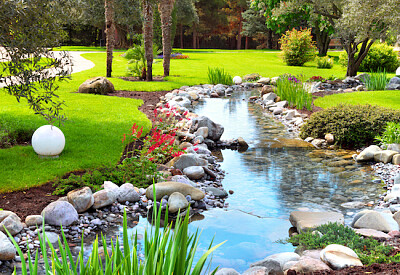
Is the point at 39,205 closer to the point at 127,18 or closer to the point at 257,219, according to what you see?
the point at 257,219

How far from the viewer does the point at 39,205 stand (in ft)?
17.9

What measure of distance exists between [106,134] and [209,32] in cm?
4656

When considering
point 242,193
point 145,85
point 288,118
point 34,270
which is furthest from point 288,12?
point 34,270

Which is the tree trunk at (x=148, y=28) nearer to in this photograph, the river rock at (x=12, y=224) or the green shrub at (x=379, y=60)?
the river rock at (x=12, y=224)

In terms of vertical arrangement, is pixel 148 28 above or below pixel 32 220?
above

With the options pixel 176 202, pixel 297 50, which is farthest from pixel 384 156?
pixel 297 50

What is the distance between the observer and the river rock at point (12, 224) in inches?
181

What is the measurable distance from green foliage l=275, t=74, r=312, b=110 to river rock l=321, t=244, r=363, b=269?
9.39 metres

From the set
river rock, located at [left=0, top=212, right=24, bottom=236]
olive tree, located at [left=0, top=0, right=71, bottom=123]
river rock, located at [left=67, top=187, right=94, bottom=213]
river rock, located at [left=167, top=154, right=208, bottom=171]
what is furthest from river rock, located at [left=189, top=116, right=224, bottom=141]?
river rock, located at [left=0, top=212, right=24, bottom=236]

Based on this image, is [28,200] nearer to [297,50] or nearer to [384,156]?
[384,156]

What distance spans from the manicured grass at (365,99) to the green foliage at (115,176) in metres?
8.22

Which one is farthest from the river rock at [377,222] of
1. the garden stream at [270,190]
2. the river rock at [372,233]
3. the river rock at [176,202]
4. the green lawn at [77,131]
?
the green lawn at [77,131]

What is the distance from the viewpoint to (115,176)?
6.46 m

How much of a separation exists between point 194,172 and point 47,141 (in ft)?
7.95
